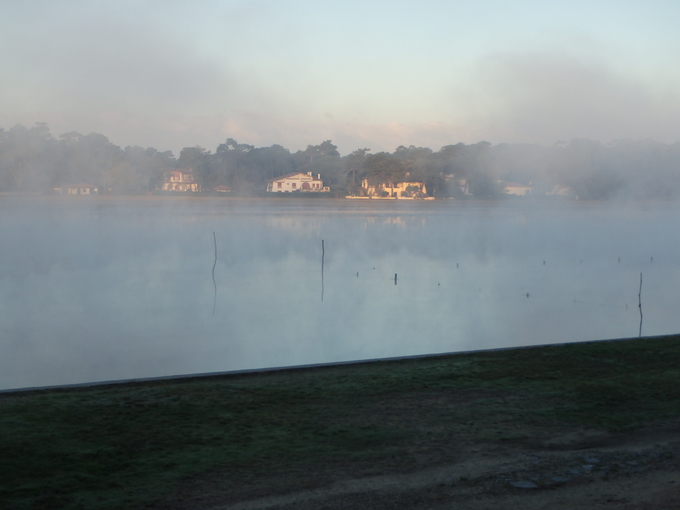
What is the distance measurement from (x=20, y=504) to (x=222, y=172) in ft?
153

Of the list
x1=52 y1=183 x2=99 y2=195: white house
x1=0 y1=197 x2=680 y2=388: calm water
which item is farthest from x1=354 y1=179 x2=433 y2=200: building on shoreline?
x1=52 y1=183 x2=99 y2=195: white house

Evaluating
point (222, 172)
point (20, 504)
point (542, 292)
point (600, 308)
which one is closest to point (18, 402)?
point (20, 504)

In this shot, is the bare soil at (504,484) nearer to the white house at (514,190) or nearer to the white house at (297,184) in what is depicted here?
the white house at (514,190)

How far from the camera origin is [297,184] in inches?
2404

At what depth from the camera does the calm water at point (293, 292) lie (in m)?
9.20

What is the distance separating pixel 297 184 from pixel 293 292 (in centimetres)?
4668

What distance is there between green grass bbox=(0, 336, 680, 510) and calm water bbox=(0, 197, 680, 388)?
2330 millimetres

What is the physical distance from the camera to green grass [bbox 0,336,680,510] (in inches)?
149

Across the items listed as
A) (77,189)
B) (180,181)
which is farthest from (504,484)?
(180,181)

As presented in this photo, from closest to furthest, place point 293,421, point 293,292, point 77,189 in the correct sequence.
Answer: point 293,421 < point 293,292 < point 77,189

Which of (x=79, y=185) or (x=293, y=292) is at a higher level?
(x=79, y=185)

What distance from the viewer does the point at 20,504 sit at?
3.37m

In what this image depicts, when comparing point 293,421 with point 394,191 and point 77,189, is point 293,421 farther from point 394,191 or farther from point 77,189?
point 394,191

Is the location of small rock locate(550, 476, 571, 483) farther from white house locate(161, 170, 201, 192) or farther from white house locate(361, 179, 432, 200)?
white house locate(361, 179, 432, 200)
